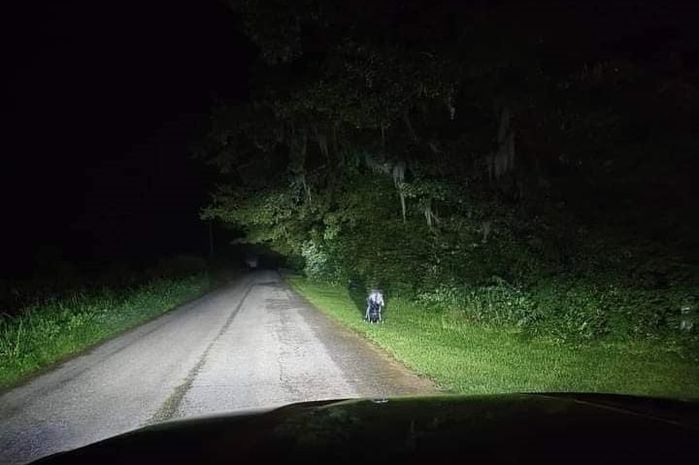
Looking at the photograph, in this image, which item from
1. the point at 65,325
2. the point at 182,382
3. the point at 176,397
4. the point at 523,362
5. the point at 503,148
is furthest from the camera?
the point at 503,148

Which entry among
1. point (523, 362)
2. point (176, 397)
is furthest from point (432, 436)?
point (523, 362)

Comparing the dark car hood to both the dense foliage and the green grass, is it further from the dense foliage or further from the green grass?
the dense foliage

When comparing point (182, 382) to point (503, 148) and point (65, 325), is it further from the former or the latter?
point (503, 148)

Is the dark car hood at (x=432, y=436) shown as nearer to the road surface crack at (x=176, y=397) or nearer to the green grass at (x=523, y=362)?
the road surface crack at (x=176, y=397)

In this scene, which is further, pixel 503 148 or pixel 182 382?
pixel 503 148

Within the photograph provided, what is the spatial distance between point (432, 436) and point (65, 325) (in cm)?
1640

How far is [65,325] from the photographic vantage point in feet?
55.4

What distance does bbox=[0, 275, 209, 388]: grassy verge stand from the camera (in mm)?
13000

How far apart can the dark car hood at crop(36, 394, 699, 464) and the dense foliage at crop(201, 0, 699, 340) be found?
36.6ft

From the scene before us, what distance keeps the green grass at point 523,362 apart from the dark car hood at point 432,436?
5.13 metres

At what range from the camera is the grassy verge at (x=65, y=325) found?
512 inches

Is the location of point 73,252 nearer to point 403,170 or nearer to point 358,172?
point 358,172

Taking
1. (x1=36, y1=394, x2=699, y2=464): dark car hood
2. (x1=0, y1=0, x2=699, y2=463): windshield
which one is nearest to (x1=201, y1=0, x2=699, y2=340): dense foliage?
(x1=0, y1=0, x2=699, y2=463): windshield

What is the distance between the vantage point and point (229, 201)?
115 ft
